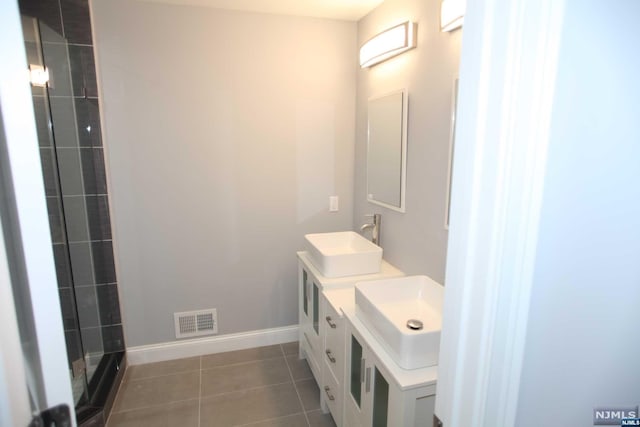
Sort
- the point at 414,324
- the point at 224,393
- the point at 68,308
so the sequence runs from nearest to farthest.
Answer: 1. the point at 414,324
2. the point at 68,308
3. the point at 224,393

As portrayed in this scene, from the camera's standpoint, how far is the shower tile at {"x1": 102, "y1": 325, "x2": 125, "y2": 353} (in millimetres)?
2422

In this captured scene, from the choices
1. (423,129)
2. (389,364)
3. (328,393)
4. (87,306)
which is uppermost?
(423,129)

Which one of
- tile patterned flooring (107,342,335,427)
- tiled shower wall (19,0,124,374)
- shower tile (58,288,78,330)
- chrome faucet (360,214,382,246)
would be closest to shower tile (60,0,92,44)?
tiled shower wall (19,0,124,374)

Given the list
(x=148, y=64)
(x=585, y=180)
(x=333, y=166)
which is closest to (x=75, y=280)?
(x=148, y=64)

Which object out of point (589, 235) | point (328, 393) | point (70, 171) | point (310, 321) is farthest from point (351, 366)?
point (70, 171)

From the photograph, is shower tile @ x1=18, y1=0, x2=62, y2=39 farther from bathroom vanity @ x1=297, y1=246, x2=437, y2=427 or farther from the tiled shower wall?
bathroom vanity @ x1=297, y1=246, x2=437, y2=427

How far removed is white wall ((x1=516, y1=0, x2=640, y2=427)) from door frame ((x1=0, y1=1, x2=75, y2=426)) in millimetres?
840

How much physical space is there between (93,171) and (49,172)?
382 mm

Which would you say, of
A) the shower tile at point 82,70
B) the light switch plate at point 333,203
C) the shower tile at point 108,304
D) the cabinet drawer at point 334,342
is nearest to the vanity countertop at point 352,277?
the cabinet drawer at point 334,342

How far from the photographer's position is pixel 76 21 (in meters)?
2.05

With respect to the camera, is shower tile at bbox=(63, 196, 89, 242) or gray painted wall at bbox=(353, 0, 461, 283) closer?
gray painted wall at bbox=(353, 0, 461, 283)

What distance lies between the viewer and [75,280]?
2.12 metres

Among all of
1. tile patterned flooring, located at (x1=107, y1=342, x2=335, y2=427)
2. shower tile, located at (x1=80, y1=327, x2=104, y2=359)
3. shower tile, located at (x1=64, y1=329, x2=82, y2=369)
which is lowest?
tile patterned flooring, located at (x1=107, y1=342, x2=335, y2=427)

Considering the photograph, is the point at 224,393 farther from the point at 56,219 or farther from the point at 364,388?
the point at 56,219
